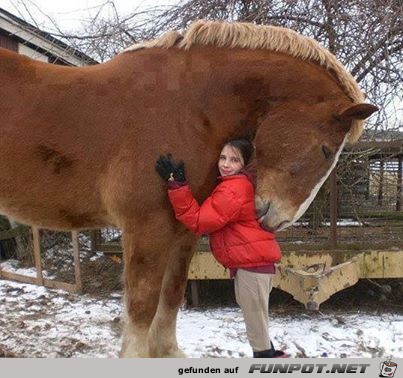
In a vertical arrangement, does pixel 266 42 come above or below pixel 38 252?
above

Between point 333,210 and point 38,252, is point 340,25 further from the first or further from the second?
point 38,252

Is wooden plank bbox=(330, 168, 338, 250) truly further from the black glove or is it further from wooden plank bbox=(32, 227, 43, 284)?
wooden plank bbox=(32, 227, 43, 284)

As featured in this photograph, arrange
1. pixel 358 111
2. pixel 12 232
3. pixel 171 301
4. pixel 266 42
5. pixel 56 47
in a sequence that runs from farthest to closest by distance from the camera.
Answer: pixel 12 232 < pixel 56 47 < pixel 171 301 < pixel 266 42 < pixel 358 111

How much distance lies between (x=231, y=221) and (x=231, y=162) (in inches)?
12.4

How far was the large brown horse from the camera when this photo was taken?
8.04 ft

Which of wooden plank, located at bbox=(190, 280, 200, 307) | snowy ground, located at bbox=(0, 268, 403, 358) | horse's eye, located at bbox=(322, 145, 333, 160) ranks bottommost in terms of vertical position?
snowy ground, located at bbox=(0, 268, 403, 358)

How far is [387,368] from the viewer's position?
2510mm

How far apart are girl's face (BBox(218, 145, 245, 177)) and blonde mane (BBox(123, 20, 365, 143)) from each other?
0.60 meters

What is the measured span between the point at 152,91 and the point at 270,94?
63 centimetres

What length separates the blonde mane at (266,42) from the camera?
2549 mm

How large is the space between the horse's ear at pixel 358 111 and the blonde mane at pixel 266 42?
0.48 feet

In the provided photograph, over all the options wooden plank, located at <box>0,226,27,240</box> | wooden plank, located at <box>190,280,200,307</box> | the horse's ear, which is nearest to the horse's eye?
the horse's ear

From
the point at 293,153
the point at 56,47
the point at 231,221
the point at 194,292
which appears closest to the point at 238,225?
the point at 231,221

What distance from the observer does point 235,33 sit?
8.52ft
